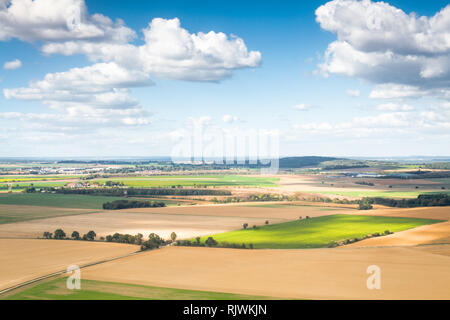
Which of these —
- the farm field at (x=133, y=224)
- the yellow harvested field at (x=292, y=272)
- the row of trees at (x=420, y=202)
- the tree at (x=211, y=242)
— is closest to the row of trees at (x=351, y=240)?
the yellow harvested field at (x=292, y=272)

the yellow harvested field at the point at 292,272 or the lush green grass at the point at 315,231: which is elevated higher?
the yellow harvested field at the point at 292,272

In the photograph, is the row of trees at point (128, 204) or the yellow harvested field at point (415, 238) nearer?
the yellow harvested field at point (415, 238)

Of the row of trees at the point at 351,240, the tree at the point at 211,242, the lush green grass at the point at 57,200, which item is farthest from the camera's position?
the lush green grass at the point at 57,200

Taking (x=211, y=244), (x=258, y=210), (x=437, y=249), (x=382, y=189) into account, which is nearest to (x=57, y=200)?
(x=258, y=210)

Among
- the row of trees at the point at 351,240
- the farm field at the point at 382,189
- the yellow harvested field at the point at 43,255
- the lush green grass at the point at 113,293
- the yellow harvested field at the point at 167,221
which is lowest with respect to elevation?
the yellow harvested field at the point at 167,221

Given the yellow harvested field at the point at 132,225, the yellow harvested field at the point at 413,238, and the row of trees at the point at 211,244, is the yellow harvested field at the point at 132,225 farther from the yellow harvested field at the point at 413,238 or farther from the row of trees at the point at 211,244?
the yellow harvested field at the point at 413,238

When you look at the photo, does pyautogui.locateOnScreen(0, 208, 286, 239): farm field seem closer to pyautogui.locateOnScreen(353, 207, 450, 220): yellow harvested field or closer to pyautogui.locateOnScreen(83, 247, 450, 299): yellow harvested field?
pyautogui.locateOnScreen(83, 247, 450, 299): yellow harvested field

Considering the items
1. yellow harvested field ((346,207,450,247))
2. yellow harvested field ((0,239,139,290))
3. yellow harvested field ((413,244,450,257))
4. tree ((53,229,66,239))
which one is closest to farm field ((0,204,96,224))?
tree ((53,229,66,239))
